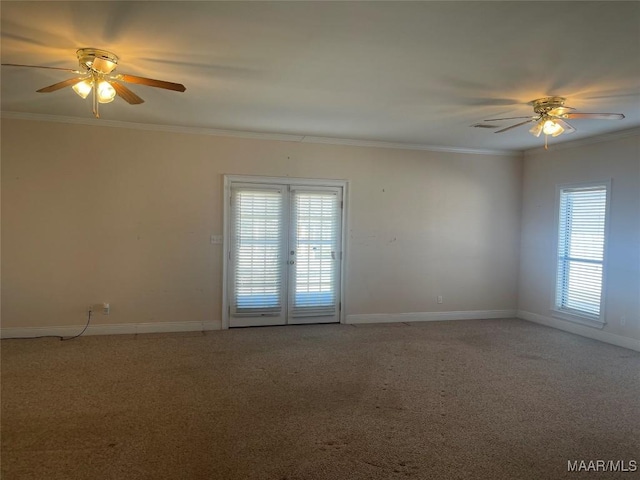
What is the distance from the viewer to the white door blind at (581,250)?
5.59 metres

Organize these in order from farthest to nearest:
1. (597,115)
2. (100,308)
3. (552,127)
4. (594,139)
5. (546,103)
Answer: (594,139), (100,308), (552,127), (546,103), (597,115)

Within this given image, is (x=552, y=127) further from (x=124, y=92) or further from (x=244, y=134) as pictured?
(x=124, y=92)

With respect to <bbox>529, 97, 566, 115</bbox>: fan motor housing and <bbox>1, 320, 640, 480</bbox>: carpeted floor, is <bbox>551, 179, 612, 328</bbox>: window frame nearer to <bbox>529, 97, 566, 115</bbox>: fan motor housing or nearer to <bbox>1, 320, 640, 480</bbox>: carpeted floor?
<bbox>1, 320, 640, 480</bbox>: carpeted floor

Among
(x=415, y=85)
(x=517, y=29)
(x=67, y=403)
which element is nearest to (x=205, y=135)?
(x=415, y=85)

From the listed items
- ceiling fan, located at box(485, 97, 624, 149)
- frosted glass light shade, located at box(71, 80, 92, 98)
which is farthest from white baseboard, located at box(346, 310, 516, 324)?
frosted glass light shade, located at box(71, 80, 92, 98)

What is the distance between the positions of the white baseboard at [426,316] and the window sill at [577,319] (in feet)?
2.69

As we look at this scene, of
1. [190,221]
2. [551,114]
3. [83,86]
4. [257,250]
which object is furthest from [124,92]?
[551,114]

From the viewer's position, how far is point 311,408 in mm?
3383

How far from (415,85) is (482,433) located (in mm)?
2769

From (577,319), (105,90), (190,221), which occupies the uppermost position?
(105,90)

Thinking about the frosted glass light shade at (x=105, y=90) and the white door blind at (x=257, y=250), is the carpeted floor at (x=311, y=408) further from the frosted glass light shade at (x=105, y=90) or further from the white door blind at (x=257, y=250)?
the frosted glass light shade at (x=105, y=90)

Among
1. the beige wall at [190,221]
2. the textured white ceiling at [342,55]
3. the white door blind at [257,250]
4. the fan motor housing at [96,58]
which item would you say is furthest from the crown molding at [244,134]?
the fan motor housing at [96,58]

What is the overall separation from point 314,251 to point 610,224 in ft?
12.4

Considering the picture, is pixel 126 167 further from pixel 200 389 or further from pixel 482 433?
pixel 482 433
